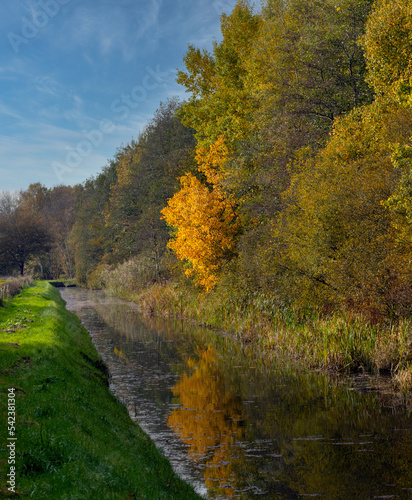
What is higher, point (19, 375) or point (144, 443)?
point (19, 375)

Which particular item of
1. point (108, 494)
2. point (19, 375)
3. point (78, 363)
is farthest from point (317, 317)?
point (108, 494)

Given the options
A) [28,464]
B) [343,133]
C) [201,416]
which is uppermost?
[343,133]

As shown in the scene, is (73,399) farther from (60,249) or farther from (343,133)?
(60,249)

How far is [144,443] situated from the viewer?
10836 millimetres

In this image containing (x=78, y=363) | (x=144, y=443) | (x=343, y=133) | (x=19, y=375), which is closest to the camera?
(x=144, y=443)

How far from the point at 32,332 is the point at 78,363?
319 cm

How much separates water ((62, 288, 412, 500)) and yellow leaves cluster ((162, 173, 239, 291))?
1036 centimetres

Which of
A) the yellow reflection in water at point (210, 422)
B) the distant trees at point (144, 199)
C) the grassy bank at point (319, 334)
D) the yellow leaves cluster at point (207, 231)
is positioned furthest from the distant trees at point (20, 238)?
the yellow reflection in water at point (210, 422)

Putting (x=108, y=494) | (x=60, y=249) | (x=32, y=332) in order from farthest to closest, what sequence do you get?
(x=60, y=249), (x=32, y=332), (x=108, y=494)

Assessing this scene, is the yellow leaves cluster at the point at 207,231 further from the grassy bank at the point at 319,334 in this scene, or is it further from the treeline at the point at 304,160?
the grassy bank at the point at 319,334

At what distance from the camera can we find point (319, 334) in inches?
755

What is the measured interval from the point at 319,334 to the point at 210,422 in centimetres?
749

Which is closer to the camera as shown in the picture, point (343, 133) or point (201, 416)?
point (201, 416)

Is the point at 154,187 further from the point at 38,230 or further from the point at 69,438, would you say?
the point at 69,438
